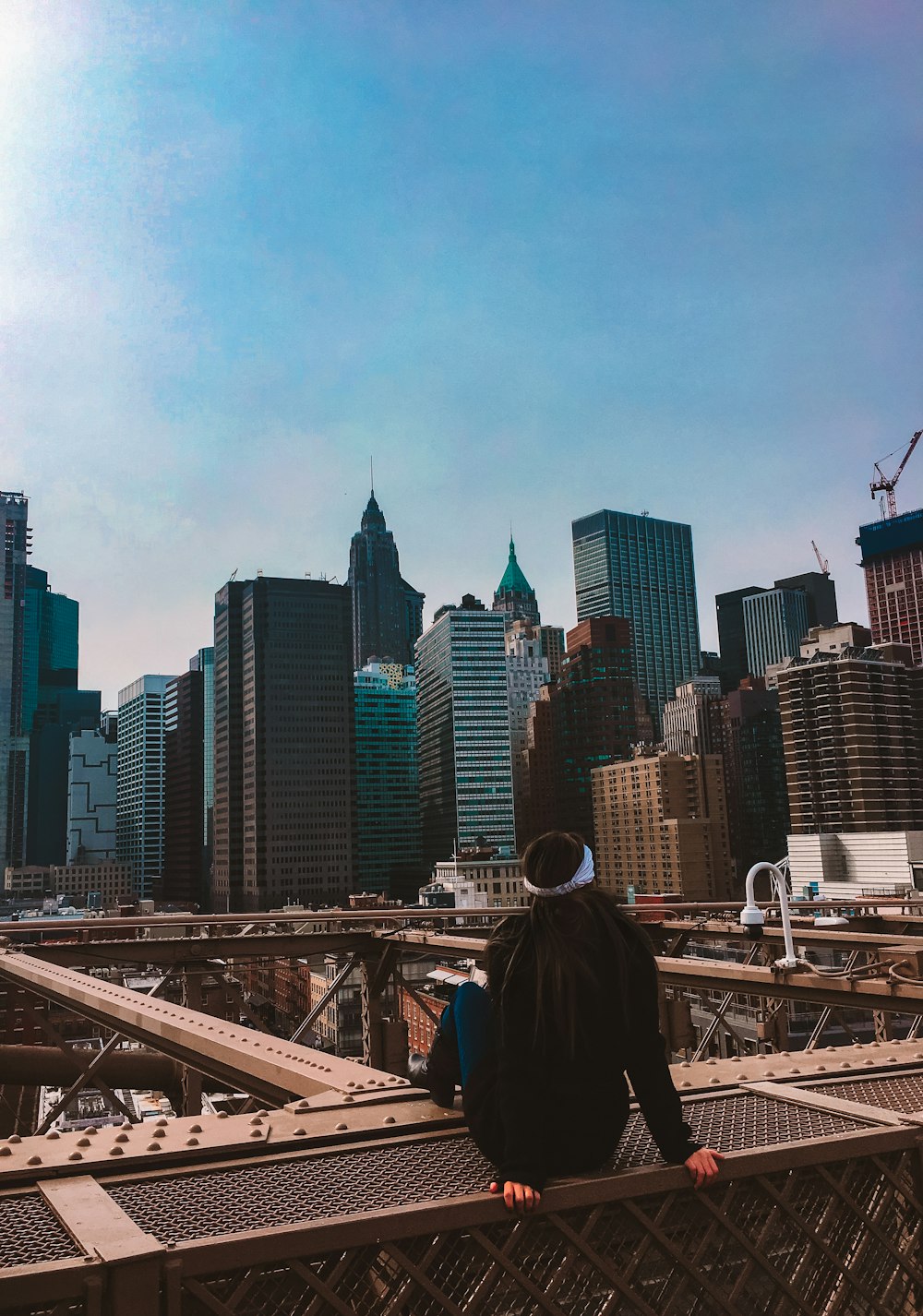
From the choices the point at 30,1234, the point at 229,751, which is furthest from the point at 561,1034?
the point at 229,751

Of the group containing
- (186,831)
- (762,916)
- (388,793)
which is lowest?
(762,916)

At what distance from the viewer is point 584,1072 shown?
297 centimetres

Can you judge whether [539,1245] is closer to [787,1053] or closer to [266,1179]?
[266,1179]

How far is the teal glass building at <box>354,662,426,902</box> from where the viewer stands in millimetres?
156625

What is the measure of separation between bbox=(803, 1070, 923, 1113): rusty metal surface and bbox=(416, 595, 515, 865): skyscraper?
148533 mm

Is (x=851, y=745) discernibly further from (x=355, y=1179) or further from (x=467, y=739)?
(x=355, y=1179)

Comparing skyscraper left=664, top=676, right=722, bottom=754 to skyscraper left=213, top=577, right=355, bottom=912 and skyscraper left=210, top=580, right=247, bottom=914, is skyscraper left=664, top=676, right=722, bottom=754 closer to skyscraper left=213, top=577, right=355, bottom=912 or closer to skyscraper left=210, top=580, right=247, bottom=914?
skyscraper left=213, top=577, right=355, bottom=912

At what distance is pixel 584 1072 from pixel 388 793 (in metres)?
166

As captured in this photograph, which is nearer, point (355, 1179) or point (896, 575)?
point (355, 1179)

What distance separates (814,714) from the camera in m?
118

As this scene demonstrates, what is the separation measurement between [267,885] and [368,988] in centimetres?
12650

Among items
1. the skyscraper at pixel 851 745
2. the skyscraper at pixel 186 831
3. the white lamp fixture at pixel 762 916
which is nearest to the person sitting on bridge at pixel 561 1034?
the white lamp fixture at pixel 762 916

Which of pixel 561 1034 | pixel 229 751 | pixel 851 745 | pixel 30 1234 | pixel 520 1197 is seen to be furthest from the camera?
pixel 229 751

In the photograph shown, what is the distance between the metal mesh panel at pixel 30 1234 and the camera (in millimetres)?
2061
